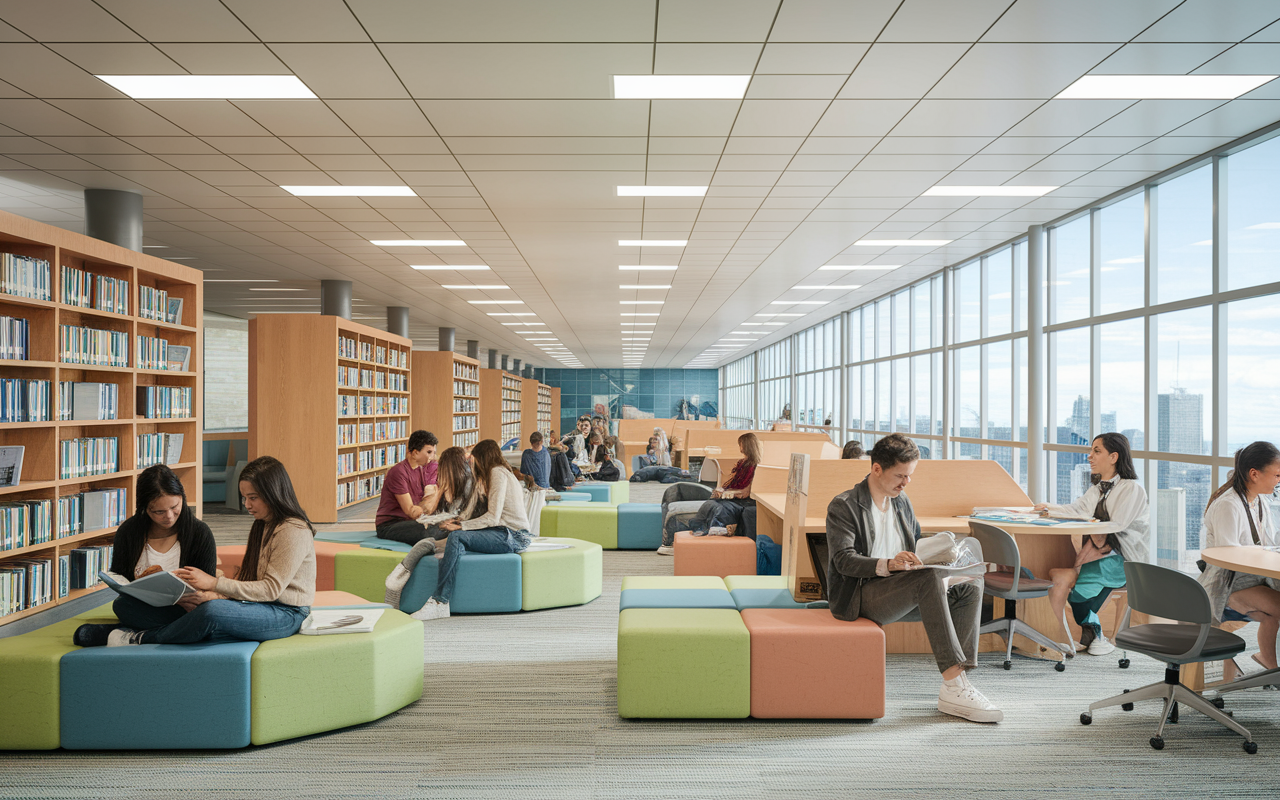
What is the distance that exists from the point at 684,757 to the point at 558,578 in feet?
8.13

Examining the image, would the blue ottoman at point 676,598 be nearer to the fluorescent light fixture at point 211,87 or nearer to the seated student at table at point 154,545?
the seated student at table at point 154,545

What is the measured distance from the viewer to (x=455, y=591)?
17.3ft

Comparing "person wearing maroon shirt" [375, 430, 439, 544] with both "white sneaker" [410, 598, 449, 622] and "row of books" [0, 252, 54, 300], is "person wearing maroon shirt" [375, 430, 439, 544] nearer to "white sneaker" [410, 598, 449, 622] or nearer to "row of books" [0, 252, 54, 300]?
"white sneaker" [410, 598, 449, 622]

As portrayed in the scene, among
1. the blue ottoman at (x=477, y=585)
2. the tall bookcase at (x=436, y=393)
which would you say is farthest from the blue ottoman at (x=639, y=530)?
the tall bookcase at (x=436, y=393)

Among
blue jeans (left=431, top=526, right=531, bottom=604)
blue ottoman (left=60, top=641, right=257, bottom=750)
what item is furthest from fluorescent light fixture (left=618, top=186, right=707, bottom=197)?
blue ottoman (left=60, top=641, right=257, bottom=750)

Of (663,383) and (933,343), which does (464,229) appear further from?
(663,383)

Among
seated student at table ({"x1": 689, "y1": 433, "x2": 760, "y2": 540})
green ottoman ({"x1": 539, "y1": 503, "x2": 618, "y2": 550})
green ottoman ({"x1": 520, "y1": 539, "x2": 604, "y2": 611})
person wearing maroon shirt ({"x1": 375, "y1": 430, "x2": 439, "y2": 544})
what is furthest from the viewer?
green ottoman ({"x1": 539, "y1": 503, "x2": 618, "y2": 550})

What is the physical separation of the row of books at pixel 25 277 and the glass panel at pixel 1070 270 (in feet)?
26.7

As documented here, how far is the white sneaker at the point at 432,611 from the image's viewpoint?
203 inches

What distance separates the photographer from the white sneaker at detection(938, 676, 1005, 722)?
11.4 ft

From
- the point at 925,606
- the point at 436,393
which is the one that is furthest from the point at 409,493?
the point at 436,393

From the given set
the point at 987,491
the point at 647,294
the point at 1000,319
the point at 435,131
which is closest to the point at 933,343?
the point at 1000,319

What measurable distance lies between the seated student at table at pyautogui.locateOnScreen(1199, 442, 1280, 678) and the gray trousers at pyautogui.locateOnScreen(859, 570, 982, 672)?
1.27 meters

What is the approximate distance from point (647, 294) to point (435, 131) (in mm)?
7528
